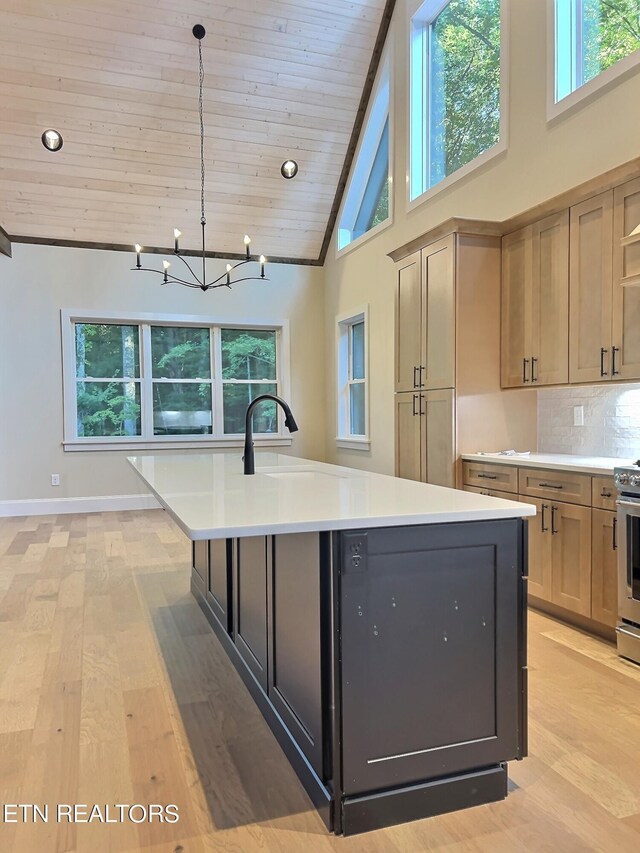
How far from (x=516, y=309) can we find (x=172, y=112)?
3825mm

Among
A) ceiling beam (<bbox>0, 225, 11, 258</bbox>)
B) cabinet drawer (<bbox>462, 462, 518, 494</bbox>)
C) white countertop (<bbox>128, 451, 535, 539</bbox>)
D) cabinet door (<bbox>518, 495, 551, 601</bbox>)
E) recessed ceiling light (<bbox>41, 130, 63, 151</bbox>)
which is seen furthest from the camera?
ceiling beam (<bbox>0, 225, 11, 258</bbox>)

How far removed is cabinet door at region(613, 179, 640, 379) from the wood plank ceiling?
374 centimetres

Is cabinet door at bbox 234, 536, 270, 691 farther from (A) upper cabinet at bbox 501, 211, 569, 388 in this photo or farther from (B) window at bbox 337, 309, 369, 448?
(B) window at bbox 337, 309, 369, 448

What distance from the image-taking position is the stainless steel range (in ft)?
8.44

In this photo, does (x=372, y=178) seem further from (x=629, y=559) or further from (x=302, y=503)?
(x=302, y=503)

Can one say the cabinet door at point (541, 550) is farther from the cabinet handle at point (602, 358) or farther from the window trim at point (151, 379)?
the window trim at point (151, 379)

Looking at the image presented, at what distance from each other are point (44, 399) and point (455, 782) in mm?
5837

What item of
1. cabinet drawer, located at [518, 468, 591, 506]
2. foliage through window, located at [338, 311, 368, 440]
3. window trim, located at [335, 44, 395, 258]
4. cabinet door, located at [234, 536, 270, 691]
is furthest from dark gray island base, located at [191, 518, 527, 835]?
foliage through window, located at [338, 311, 368, 440]

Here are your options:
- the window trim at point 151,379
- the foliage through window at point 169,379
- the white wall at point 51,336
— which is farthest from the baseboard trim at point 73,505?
the foliage through window at point 169,379

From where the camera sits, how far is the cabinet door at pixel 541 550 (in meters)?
3.12

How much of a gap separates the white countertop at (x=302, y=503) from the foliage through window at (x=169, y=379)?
14.0 feet

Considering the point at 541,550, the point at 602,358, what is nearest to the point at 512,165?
the point at 602,358

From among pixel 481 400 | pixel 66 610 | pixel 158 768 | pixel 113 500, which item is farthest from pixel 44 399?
pixel 158 768

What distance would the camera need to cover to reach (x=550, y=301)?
336cm
